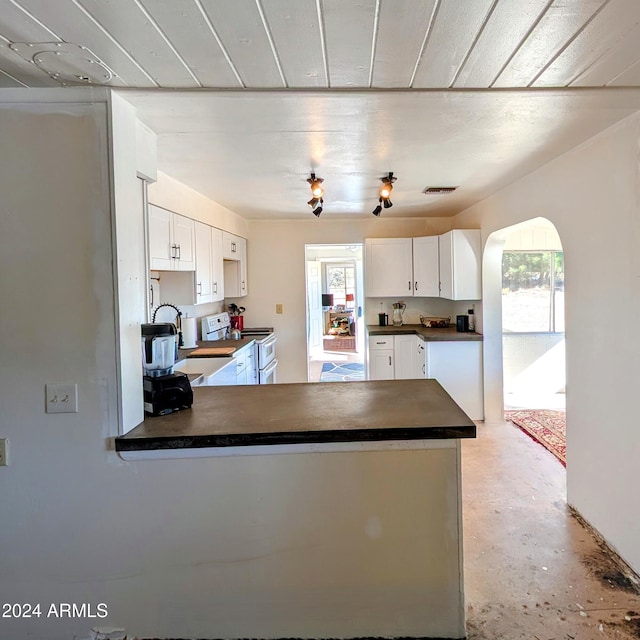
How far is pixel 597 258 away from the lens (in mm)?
2334

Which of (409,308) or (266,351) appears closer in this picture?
(266,351)

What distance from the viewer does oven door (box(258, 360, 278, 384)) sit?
15.4ft

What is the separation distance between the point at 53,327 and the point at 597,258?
2.69 meters

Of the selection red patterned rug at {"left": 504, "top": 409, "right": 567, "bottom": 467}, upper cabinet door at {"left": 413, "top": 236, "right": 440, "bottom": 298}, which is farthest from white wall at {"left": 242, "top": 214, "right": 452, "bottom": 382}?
red patterned rug at {"left": 504, "top": 409, "right": 567, "bottom": 467}

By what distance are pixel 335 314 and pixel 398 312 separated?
5.99 meters

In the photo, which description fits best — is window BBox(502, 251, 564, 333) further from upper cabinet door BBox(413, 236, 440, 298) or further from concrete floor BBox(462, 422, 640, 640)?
concrete floor BBox(462, 422, 640, 640)

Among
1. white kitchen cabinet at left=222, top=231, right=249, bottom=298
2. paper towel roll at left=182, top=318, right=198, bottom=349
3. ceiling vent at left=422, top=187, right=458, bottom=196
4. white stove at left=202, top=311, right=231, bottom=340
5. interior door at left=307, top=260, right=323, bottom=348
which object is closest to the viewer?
ceiling vent at left=422, top=187, right=458, bottom=196

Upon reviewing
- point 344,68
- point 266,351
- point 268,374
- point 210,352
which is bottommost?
point 268,374

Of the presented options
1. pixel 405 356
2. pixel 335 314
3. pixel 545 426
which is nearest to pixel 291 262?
pixel 405 356

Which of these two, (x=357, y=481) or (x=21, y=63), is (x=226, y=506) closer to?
(x=357, y=481)

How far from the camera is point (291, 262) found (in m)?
5.43

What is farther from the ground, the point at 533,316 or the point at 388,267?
the point at 388,267

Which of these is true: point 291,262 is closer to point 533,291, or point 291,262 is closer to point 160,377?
point 533,291

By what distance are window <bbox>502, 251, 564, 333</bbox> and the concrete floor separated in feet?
8.36
